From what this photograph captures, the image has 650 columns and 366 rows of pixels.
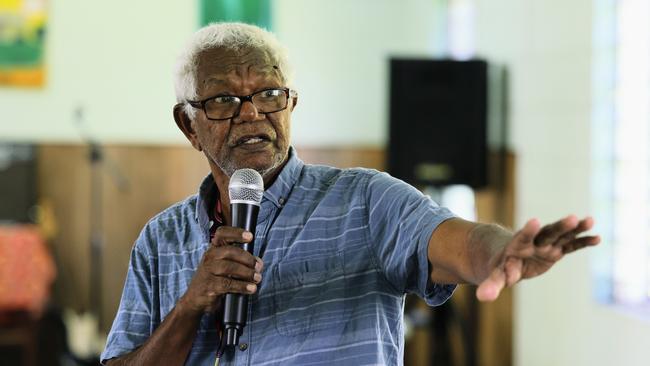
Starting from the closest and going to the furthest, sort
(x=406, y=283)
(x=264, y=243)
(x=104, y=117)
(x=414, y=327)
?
(x=406, y=283) < (x=264, y=243) < (x=414, y=327) < (x=104, y=117)

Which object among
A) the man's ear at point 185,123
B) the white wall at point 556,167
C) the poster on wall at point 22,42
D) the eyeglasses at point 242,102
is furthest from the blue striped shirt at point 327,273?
the poster on wall at point 22,42

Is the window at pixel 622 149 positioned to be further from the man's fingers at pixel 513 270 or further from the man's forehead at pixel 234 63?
the man's fingers at pixel 513 270

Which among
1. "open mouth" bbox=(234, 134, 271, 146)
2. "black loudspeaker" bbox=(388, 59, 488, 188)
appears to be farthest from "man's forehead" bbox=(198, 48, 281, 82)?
"black loudspeaker" bbox=(388, 59, 488, 188)

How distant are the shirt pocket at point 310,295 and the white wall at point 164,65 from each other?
4445mm

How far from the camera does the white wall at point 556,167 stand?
3.79 meters

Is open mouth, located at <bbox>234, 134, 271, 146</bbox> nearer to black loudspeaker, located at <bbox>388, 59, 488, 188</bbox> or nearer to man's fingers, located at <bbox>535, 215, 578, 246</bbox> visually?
man's fingers, located at <bbox>535, 215, 578, 246</bbox>

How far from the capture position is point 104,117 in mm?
6086

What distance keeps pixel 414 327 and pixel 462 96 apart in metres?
1.52

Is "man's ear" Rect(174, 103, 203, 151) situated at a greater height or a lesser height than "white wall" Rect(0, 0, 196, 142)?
lesser

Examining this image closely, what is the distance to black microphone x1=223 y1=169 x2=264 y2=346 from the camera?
142 cm

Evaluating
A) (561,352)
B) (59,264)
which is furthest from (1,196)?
(561,352)

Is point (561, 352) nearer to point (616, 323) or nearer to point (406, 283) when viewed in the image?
point (616, 323)


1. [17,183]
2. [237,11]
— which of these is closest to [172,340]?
[17,183]

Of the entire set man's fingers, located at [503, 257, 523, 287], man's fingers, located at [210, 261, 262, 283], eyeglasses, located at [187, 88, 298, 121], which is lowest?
man's fingers, located at [210, 261, 262, 283]
